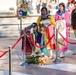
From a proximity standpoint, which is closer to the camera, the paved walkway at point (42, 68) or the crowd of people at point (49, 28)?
the paved walkway at point (42, 68)

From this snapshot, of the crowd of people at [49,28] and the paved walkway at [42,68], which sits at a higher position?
the crowd of people at [49,28]

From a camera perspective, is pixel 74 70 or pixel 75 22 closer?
pixel 74 70

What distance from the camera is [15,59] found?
1048 cm

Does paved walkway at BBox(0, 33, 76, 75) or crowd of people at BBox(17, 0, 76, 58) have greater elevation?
crowd of people at BBox(17, 0, 76, 58)

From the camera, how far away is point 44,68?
30.5 feet

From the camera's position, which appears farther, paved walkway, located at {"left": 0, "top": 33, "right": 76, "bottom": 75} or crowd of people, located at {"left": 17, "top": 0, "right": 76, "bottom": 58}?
crowd of people, located at {"left": 17, "top": 0, "right": 76, "bottom": 58}

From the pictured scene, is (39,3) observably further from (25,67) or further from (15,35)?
(25,67)

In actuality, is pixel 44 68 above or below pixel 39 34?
below

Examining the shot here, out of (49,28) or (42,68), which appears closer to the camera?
(42,68)

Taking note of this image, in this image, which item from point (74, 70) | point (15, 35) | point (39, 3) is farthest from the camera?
point (39, 3)

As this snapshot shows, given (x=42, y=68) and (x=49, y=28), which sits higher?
(x=49, y=28)

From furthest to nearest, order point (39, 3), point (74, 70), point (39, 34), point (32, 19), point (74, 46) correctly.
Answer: point (39, 3) → point (32, 19) → point (74, 46) → point (39, 34) → point (74, 70)

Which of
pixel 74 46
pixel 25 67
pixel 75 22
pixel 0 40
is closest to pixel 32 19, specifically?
pixel 0 40

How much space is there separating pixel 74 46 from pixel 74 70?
3.95 meters
